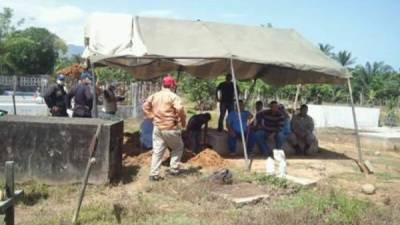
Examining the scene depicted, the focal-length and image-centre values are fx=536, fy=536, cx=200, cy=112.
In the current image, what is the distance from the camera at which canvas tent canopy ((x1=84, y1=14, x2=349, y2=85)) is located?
1105 centimetres

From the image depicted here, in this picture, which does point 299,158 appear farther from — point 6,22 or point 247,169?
point 6,22

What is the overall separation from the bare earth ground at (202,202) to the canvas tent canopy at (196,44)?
7.27ft

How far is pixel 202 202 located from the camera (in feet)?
25.5

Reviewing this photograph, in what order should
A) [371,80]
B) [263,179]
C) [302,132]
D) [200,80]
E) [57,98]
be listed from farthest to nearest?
[371,80] → [200,80] → [302,132] → [57,98] → [263,179]

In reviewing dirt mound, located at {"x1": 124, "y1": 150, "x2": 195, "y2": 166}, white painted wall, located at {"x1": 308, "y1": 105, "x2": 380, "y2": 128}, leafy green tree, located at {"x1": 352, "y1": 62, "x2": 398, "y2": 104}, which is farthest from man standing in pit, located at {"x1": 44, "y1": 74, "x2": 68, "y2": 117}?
leafy green tree, located at {"x1": 352, "y1": 62, "x2": 398, "y2": 104}

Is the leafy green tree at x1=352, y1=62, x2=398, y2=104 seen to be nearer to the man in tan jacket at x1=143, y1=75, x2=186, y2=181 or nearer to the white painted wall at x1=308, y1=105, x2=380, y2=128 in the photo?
the white painted wall at x1=308, y1=105, x2=380, y2=128

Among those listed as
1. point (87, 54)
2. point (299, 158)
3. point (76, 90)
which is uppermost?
point (87, 54)

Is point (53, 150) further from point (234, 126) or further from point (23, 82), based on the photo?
point (23, 82)

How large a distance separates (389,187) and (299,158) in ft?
10.2

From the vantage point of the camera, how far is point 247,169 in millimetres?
10219

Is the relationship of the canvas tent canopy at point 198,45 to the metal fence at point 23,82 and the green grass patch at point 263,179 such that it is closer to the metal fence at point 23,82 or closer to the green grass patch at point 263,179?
the green grass patch at point 263,179

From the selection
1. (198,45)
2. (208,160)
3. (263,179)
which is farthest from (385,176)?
(198,45)

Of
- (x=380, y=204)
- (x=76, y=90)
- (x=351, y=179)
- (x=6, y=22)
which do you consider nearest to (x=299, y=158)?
(x=351, y=179)

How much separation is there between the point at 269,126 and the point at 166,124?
3.77 metres
